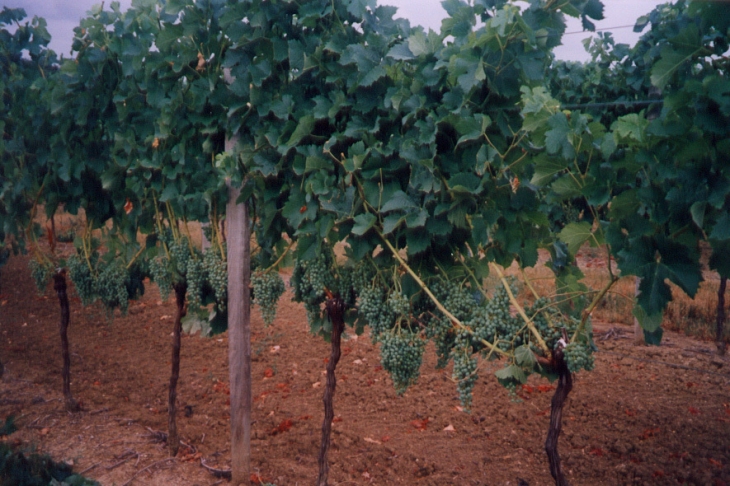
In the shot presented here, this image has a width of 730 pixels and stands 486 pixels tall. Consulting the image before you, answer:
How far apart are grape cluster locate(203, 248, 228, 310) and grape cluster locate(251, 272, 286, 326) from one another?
1.01 feet

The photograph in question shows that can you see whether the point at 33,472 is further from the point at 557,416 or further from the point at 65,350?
the point at 557,416

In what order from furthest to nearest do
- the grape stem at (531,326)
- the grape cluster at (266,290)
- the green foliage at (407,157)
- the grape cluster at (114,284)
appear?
the grape cluster at (114,284) → the grape cluster at (266,290) → the grape stem at (531,326) → the green foliage at (407,157)

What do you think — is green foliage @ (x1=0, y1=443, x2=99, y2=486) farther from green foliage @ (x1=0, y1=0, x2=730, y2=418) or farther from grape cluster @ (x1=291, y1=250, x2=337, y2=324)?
grape cluster @ (x1=291, y1=250, x2=337, y2=324)

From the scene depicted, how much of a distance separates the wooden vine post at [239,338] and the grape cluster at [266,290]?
17 centimetres

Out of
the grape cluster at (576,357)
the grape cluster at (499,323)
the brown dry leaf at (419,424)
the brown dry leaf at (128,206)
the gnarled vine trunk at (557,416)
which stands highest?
the brown dry leaf at (128,206)

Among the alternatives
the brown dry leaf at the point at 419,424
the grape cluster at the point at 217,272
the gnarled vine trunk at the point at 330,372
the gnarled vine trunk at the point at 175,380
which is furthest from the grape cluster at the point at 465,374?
the gnarled vine trunk at the point at 175,380

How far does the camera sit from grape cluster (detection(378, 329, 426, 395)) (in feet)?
Answer: 8.58


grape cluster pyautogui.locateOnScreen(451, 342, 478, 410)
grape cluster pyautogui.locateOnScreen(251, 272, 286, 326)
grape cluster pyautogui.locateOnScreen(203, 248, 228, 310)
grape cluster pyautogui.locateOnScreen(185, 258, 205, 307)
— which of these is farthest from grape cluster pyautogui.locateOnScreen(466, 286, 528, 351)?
grape cluster pyautogui.locateOnScreen(185, 258, 205, 307)

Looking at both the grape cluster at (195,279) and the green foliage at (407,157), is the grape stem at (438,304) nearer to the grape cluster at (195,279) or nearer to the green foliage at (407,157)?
the green foliage at (407,157)

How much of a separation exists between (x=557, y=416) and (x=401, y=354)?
733 millimetres

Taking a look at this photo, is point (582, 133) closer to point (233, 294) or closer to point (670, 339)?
point (233, 294)

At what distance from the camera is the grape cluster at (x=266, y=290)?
10.8 ft

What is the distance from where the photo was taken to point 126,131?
12.9 feet

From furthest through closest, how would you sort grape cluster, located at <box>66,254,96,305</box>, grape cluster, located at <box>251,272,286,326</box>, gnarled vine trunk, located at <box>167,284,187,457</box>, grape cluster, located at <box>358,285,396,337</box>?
grape cluster, located at <box>66,254,96,305</box> < gnarled vine trunk, located at <box>167,284,187,457</box> < grape cluster, located at <box>251,272,286,326</box> < grape cluster, located at <box>358,285,396,337</box>
